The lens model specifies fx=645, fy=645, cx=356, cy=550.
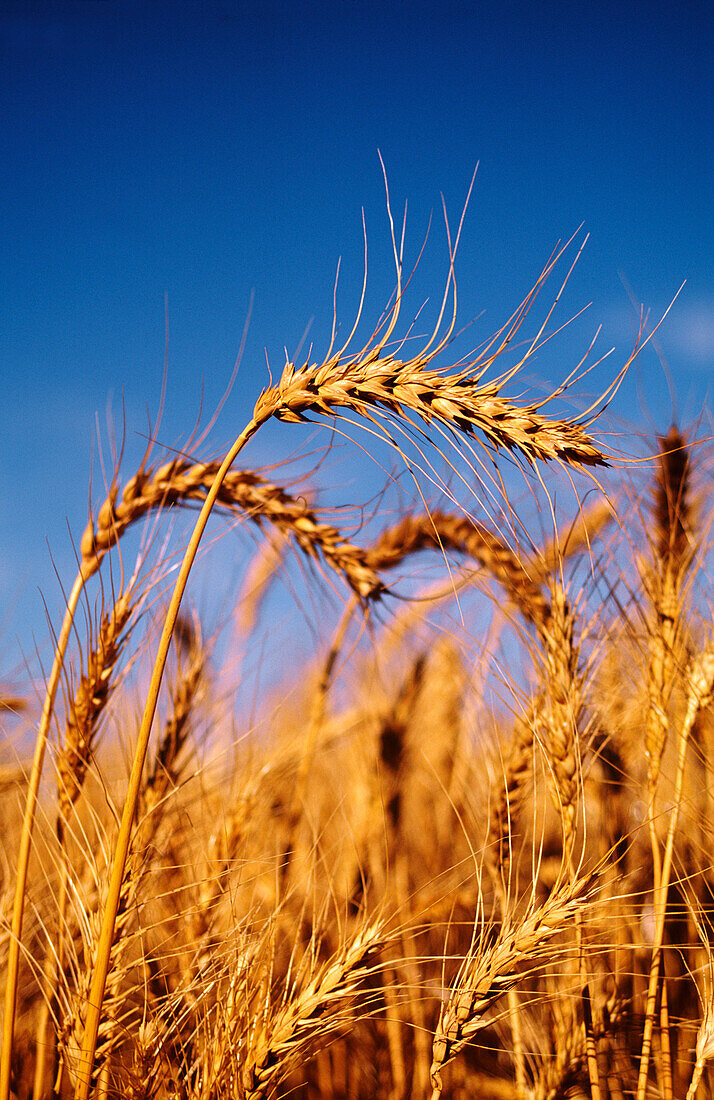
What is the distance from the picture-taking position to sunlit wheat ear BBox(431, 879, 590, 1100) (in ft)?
3.79

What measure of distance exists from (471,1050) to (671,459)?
213cm

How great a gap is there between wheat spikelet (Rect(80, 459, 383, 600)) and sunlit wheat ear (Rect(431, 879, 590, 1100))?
2.70 ft

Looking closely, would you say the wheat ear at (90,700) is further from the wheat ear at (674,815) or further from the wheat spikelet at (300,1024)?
the wheat ear at (674,815)

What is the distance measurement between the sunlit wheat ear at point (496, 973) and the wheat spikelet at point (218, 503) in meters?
0.82

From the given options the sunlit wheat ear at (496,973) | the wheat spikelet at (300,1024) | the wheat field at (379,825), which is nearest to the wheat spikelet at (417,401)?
the wheat field at (379,825)

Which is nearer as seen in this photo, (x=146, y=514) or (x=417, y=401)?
Result: (x=417, y=401)

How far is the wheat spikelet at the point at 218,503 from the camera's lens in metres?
1.49

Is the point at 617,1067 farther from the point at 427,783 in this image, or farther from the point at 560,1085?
the point at 427,783

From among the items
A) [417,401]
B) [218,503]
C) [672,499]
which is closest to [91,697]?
[218,503]

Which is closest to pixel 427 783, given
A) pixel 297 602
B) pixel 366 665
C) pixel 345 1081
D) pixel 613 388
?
pixel 366 665

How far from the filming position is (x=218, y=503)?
1524 millimetres

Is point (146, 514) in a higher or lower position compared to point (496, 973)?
higher

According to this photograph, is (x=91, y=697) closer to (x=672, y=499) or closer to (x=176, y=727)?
(x=176, y=727)

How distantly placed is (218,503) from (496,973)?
3.63ft
